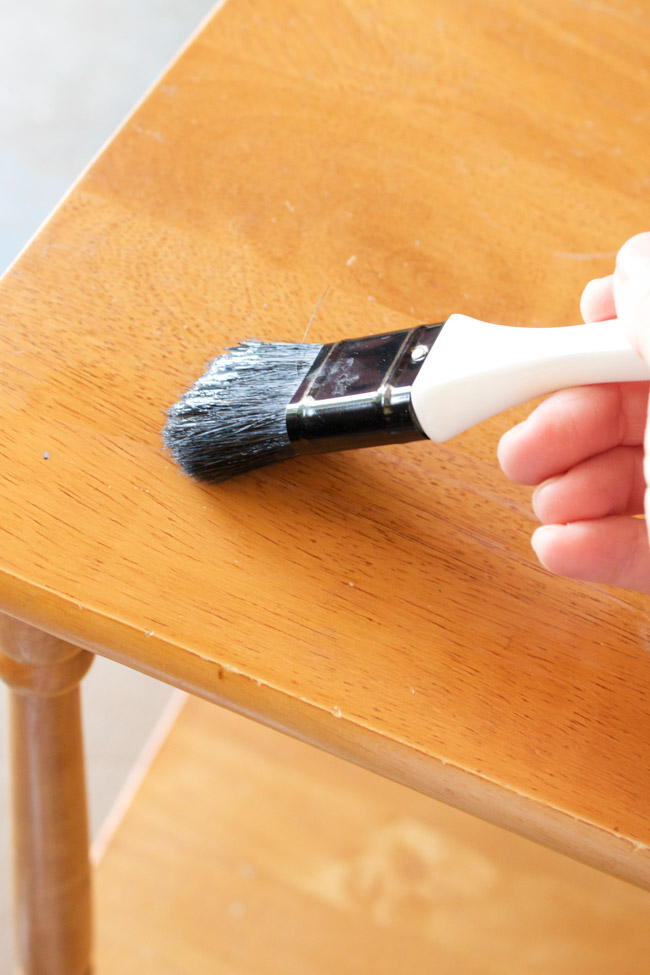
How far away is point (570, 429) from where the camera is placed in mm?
349

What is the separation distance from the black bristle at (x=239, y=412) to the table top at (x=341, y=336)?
11mm

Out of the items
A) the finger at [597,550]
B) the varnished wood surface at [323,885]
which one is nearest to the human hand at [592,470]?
the finger at [597,550]

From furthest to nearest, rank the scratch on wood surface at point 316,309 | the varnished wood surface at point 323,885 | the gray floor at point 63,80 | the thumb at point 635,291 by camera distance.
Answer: the gray floor at point 63,80 → the varnished wood surface at point 323,885 → the scratch on wood surface at point 316,309 → the thumb at point 635,291

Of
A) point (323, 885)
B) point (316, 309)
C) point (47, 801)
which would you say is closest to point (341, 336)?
point (316, 309)

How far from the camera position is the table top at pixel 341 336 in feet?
1.07

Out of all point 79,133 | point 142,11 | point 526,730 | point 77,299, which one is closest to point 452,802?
point 526,730

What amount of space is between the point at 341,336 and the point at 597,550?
15cm

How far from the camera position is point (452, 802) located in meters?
0.32

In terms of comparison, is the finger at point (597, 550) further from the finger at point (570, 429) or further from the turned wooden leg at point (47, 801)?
the turned wooden leg at point (47, 801)

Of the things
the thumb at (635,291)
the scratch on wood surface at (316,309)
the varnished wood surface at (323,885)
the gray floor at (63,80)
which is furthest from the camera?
the gray floor at (63,80)

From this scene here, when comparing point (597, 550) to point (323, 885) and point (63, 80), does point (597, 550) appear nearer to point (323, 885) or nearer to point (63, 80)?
point (323, 885)

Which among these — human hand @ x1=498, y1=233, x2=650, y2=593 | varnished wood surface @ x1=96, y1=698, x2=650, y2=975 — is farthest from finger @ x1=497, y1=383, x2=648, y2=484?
varnished wood surface @ x1=96, y1=698, x2=650, y2=975

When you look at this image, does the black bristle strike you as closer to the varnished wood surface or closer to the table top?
the table top

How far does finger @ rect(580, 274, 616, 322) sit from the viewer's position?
0.36 meters
